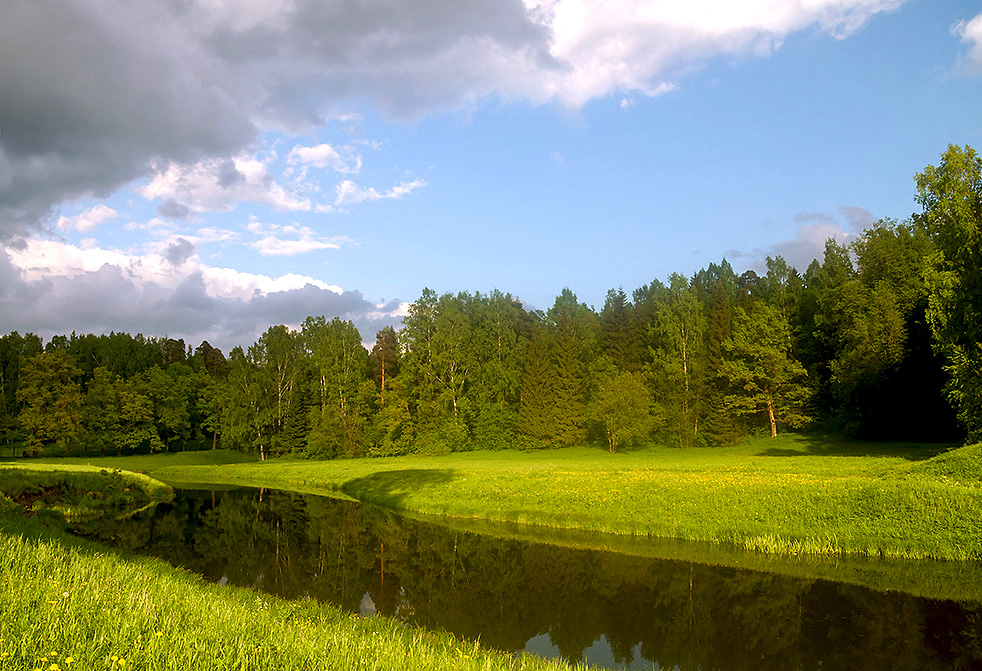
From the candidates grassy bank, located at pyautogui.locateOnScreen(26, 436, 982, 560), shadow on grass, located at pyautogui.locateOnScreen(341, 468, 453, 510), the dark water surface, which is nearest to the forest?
grassy bank, located at pyautogui.locateOnScreen(26, 436, 982, 560)

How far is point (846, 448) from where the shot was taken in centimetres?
5247

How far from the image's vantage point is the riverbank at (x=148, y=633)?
726cm

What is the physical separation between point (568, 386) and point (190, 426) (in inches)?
2779

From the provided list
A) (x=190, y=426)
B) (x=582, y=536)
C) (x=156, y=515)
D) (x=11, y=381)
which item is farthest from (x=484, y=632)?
(x=11, y=381)

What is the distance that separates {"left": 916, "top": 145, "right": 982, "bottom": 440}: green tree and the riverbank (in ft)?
135

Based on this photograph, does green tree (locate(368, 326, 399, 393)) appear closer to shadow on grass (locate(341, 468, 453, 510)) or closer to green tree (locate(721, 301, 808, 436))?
shadow on grass (locate(341, 468, 453, 510))

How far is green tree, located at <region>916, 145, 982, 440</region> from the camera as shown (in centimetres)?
3944

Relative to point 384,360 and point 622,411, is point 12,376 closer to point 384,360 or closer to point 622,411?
point 384,360

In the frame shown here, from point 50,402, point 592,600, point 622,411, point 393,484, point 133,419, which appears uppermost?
point 50,402

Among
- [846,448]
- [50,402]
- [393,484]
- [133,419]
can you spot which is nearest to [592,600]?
[393,484]

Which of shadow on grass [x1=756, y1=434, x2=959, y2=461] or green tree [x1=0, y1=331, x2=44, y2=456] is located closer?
shadow on grass [x1=756, y1=434, x2=959, y2=461]

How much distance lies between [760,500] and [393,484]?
2766 centimetres

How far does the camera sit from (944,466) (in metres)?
27.7

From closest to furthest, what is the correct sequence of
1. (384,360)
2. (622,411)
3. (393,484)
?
(393,484) → (622,411) → (384,360)
